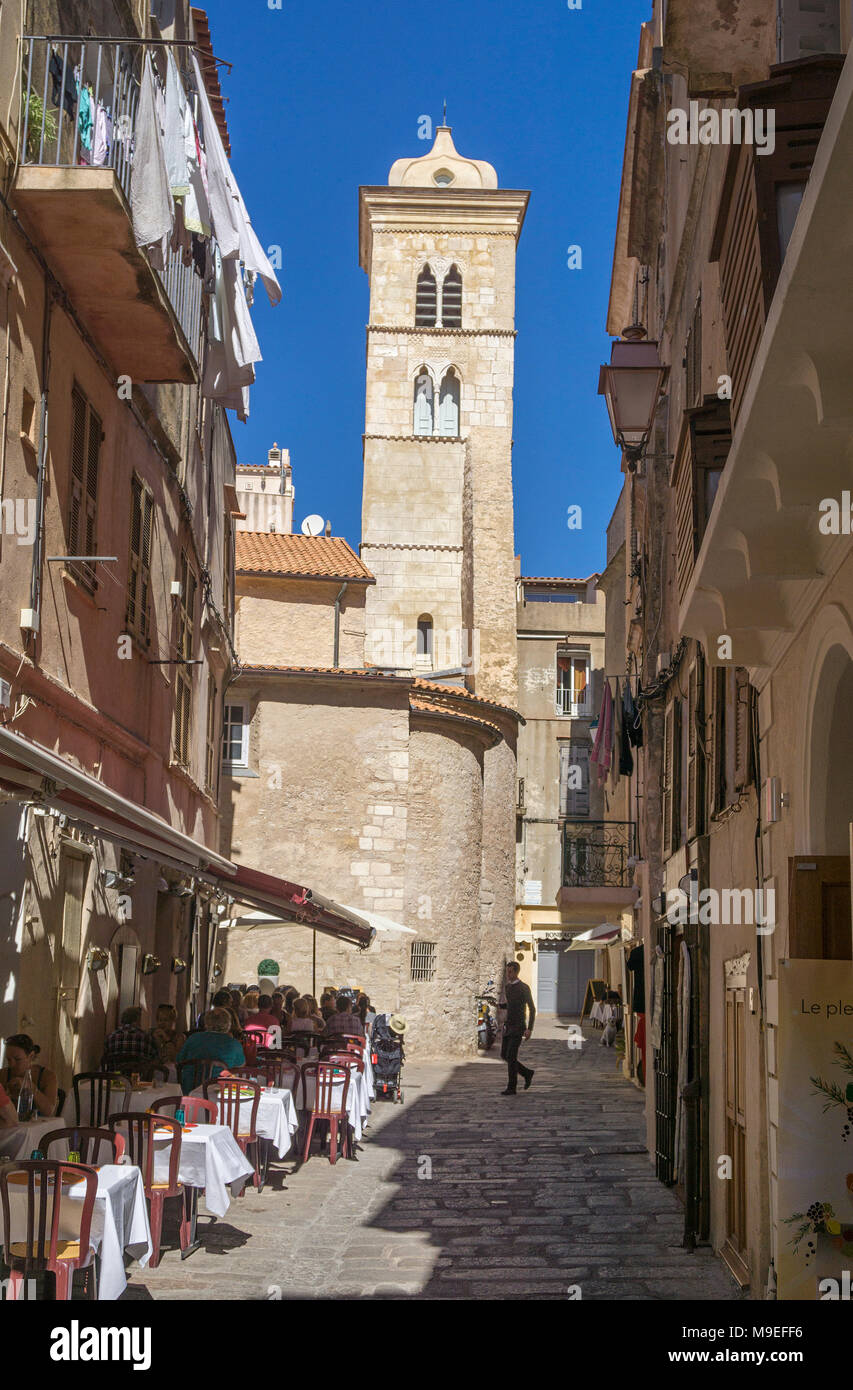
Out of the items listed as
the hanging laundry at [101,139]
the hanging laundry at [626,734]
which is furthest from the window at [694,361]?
the hanging laundry at [626,734]

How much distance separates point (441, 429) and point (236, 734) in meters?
20.3

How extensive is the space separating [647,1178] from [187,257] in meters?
9.66

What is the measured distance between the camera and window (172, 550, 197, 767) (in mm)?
17031

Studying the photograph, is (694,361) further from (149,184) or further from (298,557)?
(298,557)

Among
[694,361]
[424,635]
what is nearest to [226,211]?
[694,361]

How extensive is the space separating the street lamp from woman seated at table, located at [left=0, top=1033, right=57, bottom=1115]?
731 centimetres

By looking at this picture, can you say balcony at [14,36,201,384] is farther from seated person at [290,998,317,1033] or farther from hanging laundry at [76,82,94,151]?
seated person at [290,998,317,1033]

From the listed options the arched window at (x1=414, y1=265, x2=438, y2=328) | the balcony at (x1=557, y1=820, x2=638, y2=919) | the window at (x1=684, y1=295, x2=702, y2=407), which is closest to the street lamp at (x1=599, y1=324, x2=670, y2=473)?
the window at (x1=684, y1=295, x2=702, y2=407)

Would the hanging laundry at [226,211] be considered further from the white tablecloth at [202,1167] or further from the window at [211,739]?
the white tablecloth at [202,1167]

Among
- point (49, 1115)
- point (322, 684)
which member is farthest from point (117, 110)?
point (322, 684)

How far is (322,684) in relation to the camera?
90.7ft

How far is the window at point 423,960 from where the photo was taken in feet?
92.1

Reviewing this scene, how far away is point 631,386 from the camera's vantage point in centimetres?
1270
